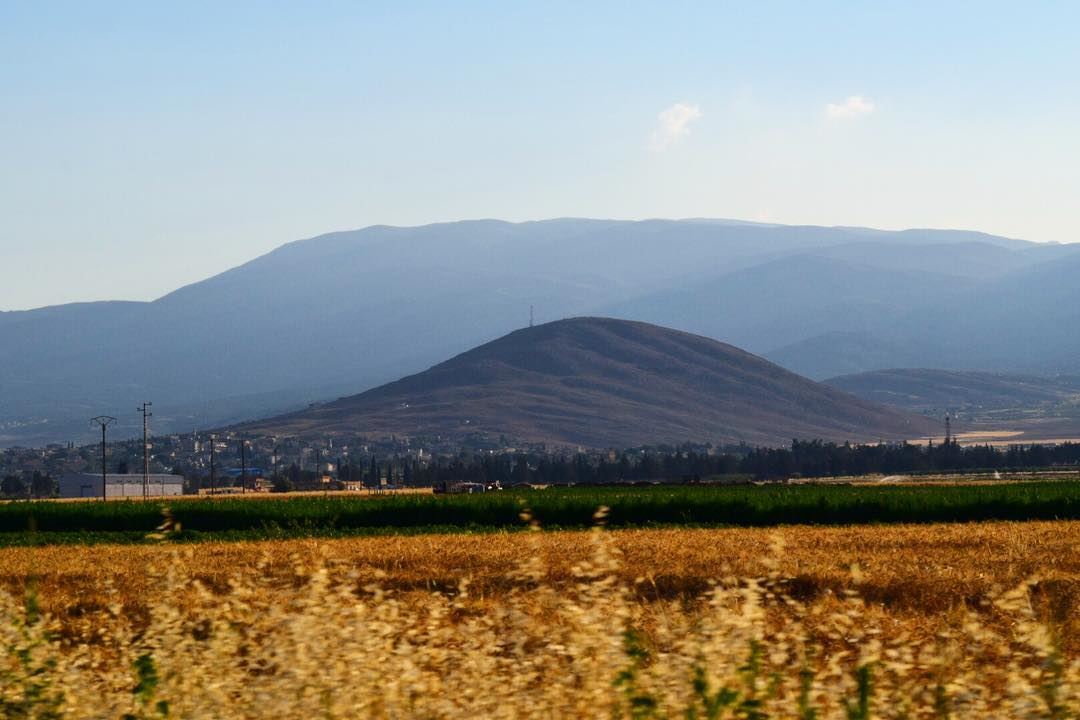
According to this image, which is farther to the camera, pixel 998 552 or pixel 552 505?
pixel 552 505

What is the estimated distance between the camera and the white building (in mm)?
A: 150375

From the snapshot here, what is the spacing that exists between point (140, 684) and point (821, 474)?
166m

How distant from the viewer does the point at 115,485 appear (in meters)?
154

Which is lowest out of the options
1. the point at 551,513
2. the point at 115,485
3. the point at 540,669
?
the point at 551,513

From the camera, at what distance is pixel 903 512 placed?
53906 millimetres

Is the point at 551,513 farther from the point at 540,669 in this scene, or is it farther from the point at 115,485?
the point at 115,485

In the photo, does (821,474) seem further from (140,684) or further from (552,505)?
(140,684)

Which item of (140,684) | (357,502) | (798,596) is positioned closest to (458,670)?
(140,684)

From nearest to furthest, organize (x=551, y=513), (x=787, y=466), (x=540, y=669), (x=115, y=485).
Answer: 1. (x=540, y=669)
2. (x=551, y=513)
3. (x=115, y=485)
4. (x=787, y=466)

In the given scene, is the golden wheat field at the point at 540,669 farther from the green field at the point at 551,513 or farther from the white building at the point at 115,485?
the white building at the point at 115,485

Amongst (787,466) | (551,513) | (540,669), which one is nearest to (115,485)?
(787,466)

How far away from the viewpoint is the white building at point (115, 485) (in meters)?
150

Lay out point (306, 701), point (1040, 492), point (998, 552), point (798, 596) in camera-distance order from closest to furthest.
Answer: point (306, 701)
point (798, 596)
point (998, 552)
point (1040, 492)

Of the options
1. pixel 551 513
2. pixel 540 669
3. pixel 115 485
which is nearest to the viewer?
pixel 540 669
